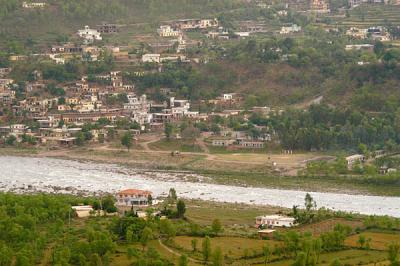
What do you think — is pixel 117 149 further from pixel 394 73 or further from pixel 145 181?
pixel 394 73

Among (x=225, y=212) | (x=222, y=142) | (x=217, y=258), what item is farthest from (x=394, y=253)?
(x=222, y=142)

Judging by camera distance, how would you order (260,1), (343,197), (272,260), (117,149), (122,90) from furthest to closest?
(260,1)
(122,90)
(117,149)
(343,197)
(272,260)

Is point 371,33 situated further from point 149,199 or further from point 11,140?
point 149,199

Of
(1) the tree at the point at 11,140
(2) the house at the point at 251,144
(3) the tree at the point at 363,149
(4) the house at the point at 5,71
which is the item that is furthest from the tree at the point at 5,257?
(4) the house at the point at 5,71

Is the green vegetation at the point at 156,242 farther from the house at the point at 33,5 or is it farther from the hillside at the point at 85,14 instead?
the house at the point at 33,5

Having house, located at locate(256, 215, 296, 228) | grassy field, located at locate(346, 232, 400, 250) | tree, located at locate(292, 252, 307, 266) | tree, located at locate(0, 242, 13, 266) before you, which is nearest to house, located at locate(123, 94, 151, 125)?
house, located at locate(256, 215, 296, 228)

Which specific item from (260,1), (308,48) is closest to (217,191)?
(308,48)
